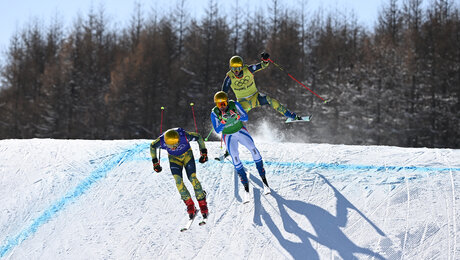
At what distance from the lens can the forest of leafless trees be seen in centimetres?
2500

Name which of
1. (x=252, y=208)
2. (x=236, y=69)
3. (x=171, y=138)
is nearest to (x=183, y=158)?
(x=171, y=138)

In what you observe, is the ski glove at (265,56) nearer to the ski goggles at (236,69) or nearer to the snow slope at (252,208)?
the ski goggles at (236,69)

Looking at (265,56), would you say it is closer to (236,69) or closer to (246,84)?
(236,69)

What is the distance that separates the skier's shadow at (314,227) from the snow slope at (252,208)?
0.02 metres

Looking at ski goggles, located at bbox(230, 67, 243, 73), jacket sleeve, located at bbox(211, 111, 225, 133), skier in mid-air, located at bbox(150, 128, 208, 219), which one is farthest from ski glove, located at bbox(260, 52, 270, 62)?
skier in mid-air, located at bbox(150, 128, 208, 219)

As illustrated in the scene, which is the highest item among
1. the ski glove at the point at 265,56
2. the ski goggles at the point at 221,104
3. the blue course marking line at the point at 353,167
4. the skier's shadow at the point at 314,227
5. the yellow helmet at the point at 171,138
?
the ski glove at the point at 265,56

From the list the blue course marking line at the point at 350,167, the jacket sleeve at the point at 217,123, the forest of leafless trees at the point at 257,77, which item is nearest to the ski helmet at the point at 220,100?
the jacket sleeve at the point at 217,123

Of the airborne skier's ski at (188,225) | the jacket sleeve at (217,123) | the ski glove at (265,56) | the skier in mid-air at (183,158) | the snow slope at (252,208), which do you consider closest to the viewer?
the snow slope at (252,208)

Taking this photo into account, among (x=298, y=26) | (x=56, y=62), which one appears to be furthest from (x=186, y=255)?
(x=56, y=62)

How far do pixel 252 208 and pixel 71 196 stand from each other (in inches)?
145

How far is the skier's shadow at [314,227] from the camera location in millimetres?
6094

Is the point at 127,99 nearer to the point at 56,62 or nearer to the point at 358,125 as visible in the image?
the point at 56,62

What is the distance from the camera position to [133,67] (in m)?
30.5

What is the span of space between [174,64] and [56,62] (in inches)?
439
